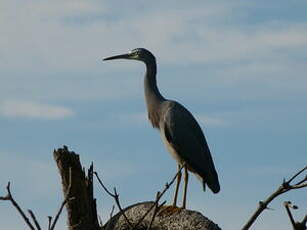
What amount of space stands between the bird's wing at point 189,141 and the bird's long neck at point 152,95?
0.40m

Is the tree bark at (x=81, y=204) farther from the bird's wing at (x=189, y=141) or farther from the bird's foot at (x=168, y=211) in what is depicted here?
the bird's wing at (x=189, y=141)

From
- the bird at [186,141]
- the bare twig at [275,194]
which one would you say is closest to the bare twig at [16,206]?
the bare twig at [275,194]

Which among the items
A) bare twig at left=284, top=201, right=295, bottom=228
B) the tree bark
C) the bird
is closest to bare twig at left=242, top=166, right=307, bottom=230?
bare twig at left=284, top=201, right=295, bottom=228

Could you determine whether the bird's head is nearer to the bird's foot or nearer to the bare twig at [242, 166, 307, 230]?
the bird's foot

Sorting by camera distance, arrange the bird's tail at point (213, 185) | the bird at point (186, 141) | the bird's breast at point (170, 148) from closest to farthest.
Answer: the bird's tail at point (213, 185) → the bird at point (186, 141) → the bird's breast at point (170, 148)

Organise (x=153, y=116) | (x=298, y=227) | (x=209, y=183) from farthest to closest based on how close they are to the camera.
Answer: (x=153, y=116) < (x=209, y=183) < (x=298, y=227)

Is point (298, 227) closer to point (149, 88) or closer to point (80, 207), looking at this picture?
point (80, 207)

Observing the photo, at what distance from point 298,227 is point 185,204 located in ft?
25.4

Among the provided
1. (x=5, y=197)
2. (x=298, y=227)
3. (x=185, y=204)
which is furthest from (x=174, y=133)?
(x=298, y=227)

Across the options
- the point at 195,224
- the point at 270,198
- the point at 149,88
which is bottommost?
Result: the point at 195,224

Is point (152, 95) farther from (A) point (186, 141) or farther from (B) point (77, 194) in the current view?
(B) point (77, 194)

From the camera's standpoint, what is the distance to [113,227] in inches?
345

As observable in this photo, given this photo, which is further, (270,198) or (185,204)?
(185,204)

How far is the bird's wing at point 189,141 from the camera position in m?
12.2
